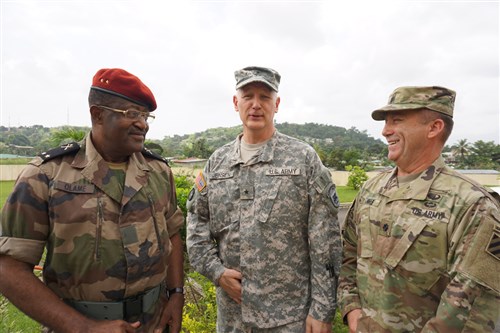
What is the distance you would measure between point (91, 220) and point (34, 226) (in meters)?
0.26

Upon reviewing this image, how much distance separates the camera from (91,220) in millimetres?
1953

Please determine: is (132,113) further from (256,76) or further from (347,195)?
(347,195)

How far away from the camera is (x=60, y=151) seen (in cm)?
203

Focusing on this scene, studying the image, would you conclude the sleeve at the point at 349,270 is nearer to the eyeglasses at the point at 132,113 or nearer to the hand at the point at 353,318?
the hand at the point at 353,318

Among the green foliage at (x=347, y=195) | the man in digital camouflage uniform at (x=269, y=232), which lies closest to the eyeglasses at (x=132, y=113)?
the man in digital camouflage uniform at (x=269, y=232)

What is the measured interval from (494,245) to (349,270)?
90 centimetres

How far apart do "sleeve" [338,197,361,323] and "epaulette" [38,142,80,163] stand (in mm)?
1777

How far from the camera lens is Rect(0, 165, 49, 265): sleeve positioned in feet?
5.85

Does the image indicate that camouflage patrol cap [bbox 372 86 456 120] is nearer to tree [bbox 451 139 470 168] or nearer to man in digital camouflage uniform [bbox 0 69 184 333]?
man in digital camouflage uniform [bbox 0 69 184 333]

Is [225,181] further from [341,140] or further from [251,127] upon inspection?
[341,140]

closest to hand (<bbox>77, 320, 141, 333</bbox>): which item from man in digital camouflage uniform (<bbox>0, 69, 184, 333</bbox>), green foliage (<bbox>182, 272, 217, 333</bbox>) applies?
man in digital camouflage uniform (<bbox>0, 69, 184, 333</bbox>)

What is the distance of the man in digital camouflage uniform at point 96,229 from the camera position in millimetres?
1808

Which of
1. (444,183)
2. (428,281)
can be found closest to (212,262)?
(428,281)

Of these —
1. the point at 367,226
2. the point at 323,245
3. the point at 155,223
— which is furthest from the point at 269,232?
the point at 155,223
